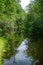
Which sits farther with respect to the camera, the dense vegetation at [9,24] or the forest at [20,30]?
the dense vegetation at [9,24]

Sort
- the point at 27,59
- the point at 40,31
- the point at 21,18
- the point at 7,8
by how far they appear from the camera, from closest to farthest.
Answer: the point at 27,59, the point at 40,31, the point at 7,8, the point at 21,18

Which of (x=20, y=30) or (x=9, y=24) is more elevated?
(x=9, y=24)

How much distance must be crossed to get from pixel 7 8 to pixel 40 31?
51.4 feet

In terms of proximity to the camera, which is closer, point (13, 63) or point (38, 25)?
point (13, 63)

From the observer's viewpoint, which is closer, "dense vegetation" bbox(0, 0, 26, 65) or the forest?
the forest

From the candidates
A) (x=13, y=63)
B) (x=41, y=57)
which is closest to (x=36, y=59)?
(x=41, y=57)

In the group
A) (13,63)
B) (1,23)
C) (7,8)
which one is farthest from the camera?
(7,8)

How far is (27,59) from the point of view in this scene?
82.7 feet

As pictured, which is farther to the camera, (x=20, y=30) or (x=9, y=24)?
(x=20, y=30)

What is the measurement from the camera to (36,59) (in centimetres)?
2428

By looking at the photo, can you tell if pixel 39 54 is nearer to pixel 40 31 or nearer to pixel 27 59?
pixel 27 59

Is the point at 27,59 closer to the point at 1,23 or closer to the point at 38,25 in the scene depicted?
the point at 38,25

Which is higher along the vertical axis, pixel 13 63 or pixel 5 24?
pixel 5 24

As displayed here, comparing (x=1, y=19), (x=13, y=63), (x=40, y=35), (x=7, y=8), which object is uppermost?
(x=7, y=8)
